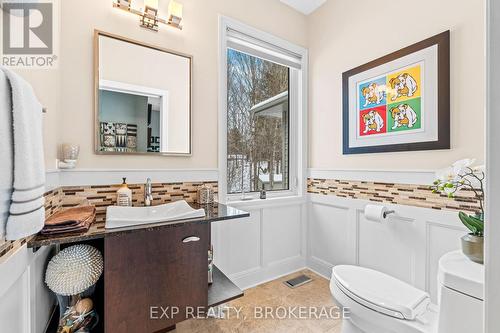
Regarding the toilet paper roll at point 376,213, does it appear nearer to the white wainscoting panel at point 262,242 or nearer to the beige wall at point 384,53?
the beige wall at point 384,53

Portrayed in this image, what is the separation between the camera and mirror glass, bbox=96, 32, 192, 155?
158cm

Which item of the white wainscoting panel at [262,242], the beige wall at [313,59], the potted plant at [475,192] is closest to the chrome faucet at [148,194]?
the beige wall at [313,59]

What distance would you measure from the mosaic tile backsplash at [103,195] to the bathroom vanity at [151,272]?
21 centimetres

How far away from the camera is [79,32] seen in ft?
4.93

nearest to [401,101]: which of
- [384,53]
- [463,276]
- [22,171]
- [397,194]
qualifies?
[384,53]

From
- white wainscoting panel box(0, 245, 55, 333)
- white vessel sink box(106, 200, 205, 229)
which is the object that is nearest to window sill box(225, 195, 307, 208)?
white vessel sink box(106, 200, 205, 229)

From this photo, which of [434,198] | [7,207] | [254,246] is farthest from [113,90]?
Result: [434,198]

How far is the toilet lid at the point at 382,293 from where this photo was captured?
1.12 meters

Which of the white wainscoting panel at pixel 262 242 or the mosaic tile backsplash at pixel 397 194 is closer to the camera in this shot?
the mosaic tile backsplash at pixel 397 194

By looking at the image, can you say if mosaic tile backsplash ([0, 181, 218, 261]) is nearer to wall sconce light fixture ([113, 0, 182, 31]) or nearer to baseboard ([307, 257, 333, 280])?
wall sconce light fixture ([113, 0, 182, 31])

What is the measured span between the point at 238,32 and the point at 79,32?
121cm

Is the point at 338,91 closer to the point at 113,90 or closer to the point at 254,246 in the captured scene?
the point at 254,246

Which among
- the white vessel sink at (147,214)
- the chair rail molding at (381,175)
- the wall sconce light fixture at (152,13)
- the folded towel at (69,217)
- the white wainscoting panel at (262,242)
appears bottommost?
the white wainscoting panel at (262,242)

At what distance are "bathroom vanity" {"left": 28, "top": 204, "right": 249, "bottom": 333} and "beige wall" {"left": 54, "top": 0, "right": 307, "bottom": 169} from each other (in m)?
0.62
